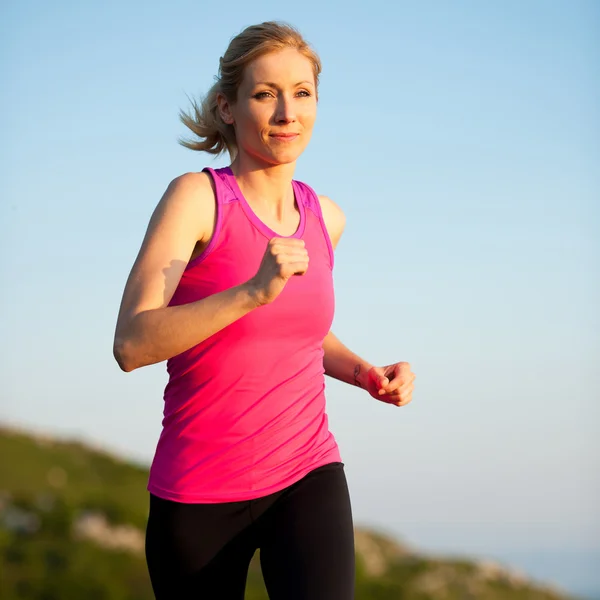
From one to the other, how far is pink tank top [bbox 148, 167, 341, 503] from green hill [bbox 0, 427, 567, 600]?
6.03 m

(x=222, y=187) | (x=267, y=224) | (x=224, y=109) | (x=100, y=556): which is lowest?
(x=100, y=556)

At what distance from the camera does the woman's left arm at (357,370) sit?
10.1 ft

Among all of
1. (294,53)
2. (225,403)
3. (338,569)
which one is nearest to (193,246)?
(225,403)

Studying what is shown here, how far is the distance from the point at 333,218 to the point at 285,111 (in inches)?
23.2

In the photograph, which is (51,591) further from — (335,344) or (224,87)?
(224,87)

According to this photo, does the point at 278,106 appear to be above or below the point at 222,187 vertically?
above

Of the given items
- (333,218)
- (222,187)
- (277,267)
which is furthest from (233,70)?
(277,267)

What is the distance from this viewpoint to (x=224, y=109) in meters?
3.20

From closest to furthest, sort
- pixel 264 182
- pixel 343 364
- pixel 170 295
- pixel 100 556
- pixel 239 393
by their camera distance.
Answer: pixel 170 295
pixel 239 393
pixel 264 182
pixel 343 364
pixel 100 556

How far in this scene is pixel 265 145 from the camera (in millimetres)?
3004

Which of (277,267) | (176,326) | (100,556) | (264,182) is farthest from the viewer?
(100,556)

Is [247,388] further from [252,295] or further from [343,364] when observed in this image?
[343,364]

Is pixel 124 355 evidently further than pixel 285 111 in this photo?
No

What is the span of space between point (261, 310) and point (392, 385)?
0.54m
